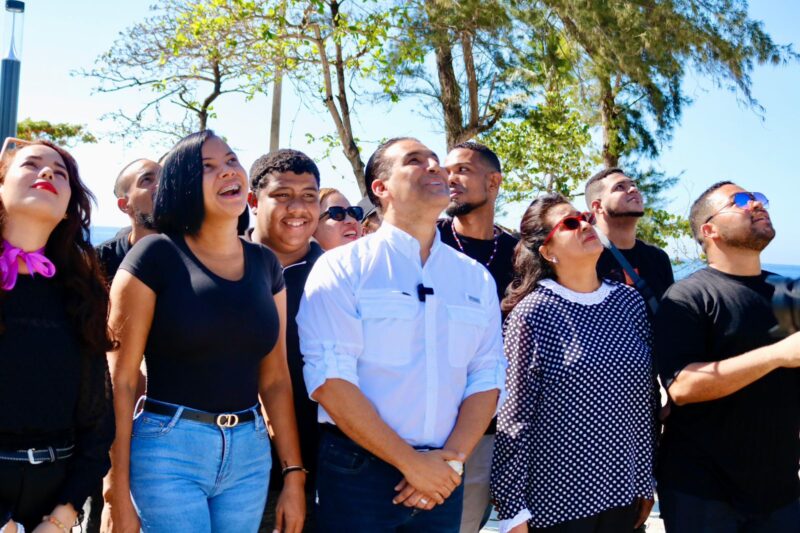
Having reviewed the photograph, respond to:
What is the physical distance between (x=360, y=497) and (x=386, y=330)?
2.05 ft

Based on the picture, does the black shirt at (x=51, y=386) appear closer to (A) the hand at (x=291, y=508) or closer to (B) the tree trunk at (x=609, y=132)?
(A) the hand at (x=291, y=508)

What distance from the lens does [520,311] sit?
357cm

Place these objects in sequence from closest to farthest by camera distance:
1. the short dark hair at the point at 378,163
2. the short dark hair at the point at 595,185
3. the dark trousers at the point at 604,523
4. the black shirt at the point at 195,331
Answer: the black shirt at the point at 195,331
the dark trousers at the point at 604,523
the short dark hair at the point at 378,163
the short dark hair at the point at 595,185

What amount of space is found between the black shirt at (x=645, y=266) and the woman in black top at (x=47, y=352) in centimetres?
290

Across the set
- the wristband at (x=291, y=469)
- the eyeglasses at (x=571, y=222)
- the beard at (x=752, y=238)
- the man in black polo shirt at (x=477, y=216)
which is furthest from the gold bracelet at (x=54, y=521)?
the beard at (x=752, y=238)

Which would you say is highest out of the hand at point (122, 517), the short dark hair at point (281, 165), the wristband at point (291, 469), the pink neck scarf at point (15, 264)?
the short dark hair at point (281, 165)

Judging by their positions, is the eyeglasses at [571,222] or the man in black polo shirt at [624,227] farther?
the man in black polo shirt at [624,227]

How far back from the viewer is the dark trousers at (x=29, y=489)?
7.89 feet

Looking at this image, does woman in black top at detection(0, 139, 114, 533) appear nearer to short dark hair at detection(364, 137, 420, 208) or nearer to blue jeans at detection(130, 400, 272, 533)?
blue jeans at detection(130, 400, 272, 533)

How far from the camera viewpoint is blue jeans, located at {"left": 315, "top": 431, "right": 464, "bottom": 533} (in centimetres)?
283

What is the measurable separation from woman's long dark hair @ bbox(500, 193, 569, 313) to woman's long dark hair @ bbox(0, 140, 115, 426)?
1.93 metres

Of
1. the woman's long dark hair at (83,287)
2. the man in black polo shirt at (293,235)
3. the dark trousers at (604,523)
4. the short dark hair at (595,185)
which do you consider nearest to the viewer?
the woman's long dark hair at (83,287)

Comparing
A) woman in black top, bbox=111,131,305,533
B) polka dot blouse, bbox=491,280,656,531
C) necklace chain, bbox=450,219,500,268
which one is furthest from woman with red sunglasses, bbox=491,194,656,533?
woman in black top, bbox=111,131,305,533

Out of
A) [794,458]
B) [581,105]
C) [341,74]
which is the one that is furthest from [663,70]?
[794,458]
